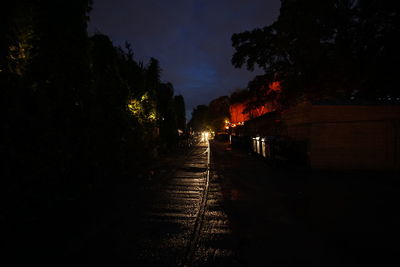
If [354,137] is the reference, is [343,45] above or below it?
above

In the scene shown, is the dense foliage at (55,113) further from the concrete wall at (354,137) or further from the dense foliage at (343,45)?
the dense foliage at (343,45)

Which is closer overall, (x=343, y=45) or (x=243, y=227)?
(x=243, y=227)

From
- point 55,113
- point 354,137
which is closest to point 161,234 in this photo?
point 55,113

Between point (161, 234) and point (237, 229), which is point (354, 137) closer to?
point (237, 229)

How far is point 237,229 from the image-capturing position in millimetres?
4680

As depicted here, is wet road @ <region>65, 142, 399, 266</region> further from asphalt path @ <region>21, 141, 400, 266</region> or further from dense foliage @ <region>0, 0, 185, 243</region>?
dense foliage @ <region>0, 0, 185, 243</region>

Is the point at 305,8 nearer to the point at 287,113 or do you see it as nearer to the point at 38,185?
the point at 287,113

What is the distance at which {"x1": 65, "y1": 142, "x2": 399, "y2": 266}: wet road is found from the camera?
142 inches

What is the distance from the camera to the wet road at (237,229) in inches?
142

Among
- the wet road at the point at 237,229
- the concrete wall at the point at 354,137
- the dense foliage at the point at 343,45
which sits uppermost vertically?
the dense foliage at the point at 343,45

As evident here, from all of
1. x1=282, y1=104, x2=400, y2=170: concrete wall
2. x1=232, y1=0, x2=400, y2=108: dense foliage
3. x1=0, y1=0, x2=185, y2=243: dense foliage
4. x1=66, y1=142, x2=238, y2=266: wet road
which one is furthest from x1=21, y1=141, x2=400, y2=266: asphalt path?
x1=232, y1=0, x2=400, y2=108: dense foliage

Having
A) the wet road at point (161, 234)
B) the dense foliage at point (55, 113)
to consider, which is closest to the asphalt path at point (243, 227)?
the wet road at point (161, 234)

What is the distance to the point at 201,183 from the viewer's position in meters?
9.09

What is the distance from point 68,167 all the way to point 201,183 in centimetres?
467
